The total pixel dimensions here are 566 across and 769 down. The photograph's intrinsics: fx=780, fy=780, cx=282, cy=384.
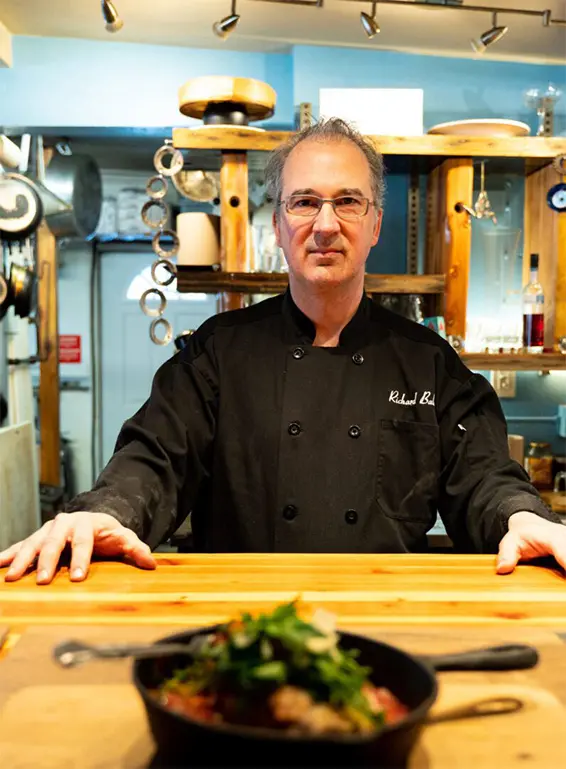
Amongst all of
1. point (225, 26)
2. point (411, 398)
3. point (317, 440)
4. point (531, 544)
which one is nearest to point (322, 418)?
point (317, 440)

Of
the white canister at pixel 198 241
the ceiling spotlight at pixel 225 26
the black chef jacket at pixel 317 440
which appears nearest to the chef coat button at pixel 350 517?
the black chef jacket at pixel 317 440

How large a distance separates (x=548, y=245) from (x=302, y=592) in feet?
9.32

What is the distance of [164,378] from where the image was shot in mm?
1809

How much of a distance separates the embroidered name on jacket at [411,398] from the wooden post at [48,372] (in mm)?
3087

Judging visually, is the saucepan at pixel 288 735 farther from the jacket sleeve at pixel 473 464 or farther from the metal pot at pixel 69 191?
the metal pot at pixel 69 191

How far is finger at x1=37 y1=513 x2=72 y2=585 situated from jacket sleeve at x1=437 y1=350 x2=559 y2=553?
0.79 m

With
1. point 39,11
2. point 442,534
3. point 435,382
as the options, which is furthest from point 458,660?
point 39,11

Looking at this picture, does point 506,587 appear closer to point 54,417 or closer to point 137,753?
point 137,753

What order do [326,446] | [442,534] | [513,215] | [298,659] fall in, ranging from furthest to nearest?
1. [513,215]
2. [442,534]
3. [326,446]
4. [298,659]

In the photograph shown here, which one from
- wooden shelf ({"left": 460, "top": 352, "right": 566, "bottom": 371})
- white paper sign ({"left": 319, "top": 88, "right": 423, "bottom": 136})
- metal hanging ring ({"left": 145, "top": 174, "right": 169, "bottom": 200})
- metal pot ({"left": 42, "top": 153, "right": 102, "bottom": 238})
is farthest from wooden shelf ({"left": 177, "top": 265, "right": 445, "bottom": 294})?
metal pot ({"left": 42, "top": 153, "right": 102, "bottom": 238})

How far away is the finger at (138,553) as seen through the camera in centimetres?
118

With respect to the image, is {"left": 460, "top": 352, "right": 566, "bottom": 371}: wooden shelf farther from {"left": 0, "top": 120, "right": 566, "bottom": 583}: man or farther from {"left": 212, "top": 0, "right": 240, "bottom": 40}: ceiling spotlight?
{"left": 212, "top": 0, "right": 240, "bottom": 40}: ceiling spotlight

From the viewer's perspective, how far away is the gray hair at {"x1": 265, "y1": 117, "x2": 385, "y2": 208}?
1789 millimetres

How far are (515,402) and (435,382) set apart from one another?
6.41 ft
